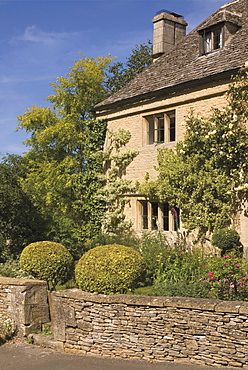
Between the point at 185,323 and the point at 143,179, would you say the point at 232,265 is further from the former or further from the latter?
the point at 143,179

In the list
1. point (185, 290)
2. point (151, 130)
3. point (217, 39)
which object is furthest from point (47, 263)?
point (217, 39)

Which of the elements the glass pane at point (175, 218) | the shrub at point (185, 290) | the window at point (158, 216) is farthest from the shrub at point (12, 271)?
the glass pane at point (175, 218)

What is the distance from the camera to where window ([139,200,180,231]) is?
46.9 ft

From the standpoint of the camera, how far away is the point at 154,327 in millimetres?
7254

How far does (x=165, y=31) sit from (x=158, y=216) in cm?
870

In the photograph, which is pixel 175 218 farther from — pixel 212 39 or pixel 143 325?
pixel 143 325

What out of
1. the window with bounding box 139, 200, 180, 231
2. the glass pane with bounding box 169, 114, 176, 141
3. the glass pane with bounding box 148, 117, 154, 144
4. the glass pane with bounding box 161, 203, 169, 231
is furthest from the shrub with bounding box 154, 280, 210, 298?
the glass pane with bounding box 148, 117, 154, 144

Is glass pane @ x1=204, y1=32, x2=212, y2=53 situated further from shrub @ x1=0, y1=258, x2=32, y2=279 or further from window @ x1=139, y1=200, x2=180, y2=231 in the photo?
shrub @ x1=0, y1=258, x2=32, y2=279

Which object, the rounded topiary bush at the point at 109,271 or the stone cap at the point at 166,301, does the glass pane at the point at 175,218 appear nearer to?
the rounded topiary bush at the point at 109,271

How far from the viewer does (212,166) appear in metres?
12.7

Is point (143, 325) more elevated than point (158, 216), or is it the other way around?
point (158, 216)

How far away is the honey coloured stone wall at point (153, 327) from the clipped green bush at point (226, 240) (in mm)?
4988

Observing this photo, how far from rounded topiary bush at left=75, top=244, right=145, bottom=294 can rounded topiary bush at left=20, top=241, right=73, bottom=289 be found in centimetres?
156

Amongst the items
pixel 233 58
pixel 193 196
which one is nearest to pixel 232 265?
pixel 193 196
